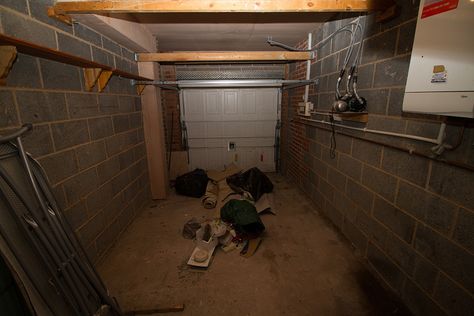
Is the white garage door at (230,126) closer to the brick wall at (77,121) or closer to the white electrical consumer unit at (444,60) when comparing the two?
the brick wall at (77,121)

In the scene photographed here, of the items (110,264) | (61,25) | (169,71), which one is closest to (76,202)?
(110,264)

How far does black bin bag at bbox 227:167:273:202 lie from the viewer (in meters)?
3.42

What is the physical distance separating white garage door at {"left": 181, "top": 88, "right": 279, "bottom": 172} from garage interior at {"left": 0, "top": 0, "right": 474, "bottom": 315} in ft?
3.38

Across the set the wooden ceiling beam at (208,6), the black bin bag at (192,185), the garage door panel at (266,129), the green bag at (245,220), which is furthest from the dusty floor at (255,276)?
the garage door panel at (266,129)

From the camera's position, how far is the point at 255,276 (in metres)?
1.95

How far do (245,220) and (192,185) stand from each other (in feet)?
4.85

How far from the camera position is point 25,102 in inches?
54.6

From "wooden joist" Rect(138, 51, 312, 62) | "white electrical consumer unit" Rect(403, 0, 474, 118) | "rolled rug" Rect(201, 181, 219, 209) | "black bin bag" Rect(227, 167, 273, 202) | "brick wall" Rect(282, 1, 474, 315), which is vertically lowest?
"rolled rug" Rect(201, 181, 219, 209)

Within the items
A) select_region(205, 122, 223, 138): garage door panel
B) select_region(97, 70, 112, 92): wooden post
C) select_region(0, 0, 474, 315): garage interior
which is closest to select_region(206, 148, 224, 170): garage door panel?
select_region(205, 122, 223, 138): garage door panel

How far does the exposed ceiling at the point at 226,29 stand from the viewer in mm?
2316

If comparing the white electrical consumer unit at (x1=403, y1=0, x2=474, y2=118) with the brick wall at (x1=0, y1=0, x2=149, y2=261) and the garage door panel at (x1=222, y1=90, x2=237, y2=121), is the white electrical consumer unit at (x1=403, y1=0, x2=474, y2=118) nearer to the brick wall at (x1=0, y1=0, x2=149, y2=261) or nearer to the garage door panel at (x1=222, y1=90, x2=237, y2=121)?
the brick wall at (x1=0, y1=0, x2=149, y2=261)

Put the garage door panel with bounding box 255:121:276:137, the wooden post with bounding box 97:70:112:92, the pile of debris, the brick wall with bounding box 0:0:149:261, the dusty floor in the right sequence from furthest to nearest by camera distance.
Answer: the garage door panel with bounding box 255:121:276:137
the pile of debris
the wooden post with bounding box 97:70:112:92
the dusty floor
the brick wall with bounding box 0:0:149:261

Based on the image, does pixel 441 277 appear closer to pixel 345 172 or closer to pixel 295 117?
pixel 345 172

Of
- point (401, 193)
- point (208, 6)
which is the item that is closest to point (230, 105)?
point (208, 6)
